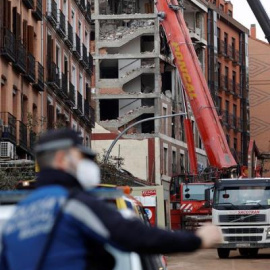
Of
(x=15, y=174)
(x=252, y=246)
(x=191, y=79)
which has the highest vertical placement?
(x=191, y=79)

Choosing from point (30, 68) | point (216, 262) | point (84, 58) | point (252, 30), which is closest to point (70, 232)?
point (216, 262)

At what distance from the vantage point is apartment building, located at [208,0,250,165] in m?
92.3

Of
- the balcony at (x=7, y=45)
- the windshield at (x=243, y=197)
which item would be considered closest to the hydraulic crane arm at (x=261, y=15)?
the windshield at (x=243, y=197)

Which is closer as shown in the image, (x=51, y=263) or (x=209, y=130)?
(x=51, y=263)

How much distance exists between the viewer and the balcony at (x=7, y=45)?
39.6 meters

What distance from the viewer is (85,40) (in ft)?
197

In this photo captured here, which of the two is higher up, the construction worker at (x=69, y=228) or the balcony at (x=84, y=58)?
the balcony at (x=84, y=58)

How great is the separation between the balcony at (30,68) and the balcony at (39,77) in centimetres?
73

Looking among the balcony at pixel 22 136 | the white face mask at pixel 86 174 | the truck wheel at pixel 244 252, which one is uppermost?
the balcony at pixel 22 136

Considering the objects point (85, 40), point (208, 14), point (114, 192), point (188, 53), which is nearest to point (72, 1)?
point (85, 40)

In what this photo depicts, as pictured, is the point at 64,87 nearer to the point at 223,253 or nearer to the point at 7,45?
the point at 7,45

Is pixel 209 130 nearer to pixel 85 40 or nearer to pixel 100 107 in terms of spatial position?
pixel 85 40

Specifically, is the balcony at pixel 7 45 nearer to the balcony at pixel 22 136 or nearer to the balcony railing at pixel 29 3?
the balcony at pixel 22 136

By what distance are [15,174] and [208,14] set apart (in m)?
60.7
